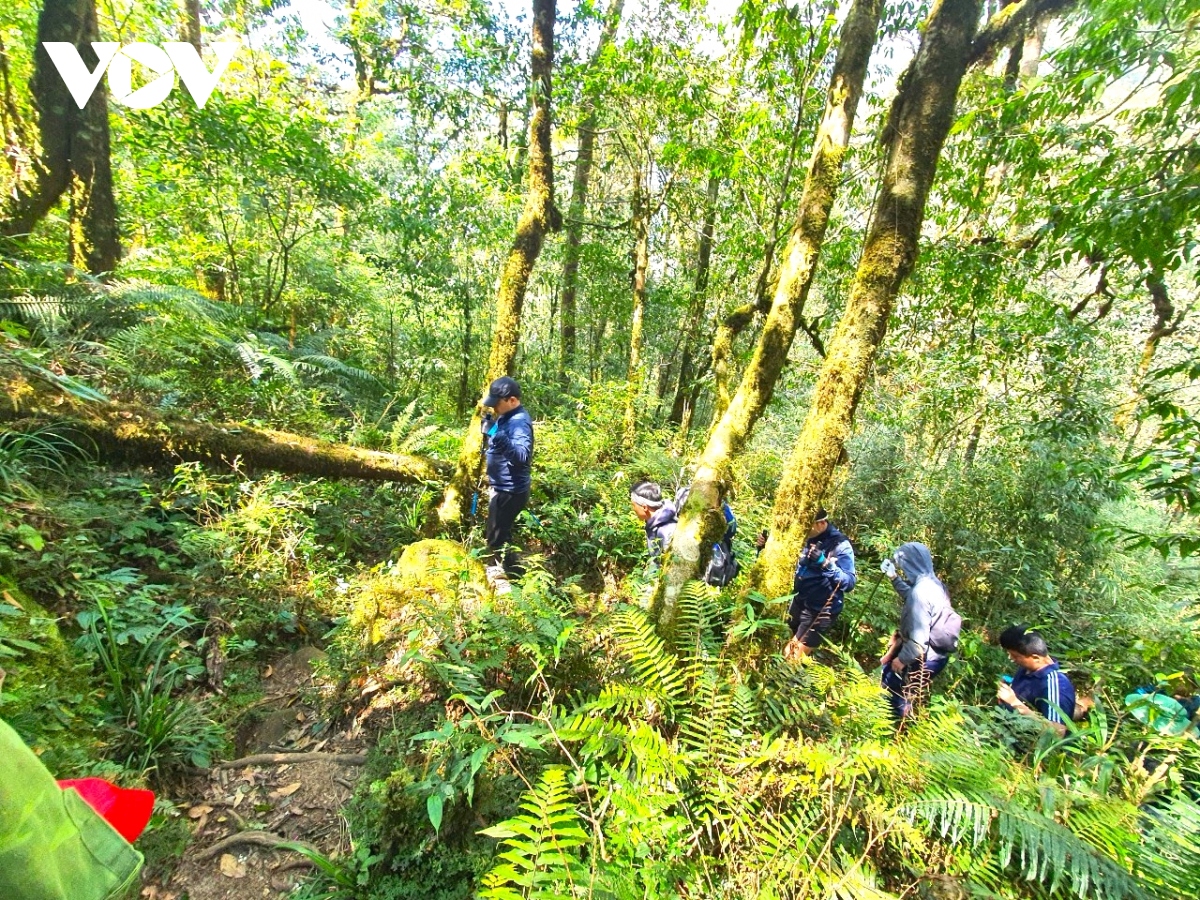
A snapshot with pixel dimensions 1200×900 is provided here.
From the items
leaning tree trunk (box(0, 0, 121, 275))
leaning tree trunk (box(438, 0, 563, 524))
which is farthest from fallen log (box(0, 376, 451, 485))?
leaning tree trunk (box(0, 0, 121, 275))

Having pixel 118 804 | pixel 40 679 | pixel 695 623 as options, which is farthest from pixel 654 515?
pixel 40 679

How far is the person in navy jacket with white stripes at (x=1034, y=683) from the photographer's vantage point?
3.53 meters

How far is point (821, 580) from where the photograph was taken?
473 centimetres

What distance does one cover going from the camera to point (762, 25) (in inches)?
207

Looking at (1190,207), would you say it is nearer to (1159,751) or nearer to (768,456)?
(1159,751)

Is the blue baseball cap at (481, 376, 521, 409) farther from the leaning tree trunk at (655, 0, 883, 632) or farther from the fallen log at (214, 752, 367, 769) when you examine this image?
the fallen log at (214, 752, 367, 769)

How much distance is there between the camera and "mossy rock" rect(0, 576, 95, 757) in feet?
7.16

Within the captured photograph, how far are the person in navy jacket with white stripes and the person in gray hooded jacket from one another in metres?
0.37

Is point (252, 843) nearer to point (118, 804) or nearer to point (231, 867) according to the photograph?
point (231, 867)

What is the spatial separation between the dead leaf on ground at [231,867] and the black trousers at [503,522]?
2699 millimetres

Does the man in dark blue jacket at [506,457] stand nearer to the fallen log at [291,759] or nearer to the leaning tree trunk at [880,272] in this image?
the fallen log at [291,759]

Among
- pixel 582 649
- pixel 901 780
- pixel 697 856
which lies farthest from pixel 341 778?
pixel 901 780

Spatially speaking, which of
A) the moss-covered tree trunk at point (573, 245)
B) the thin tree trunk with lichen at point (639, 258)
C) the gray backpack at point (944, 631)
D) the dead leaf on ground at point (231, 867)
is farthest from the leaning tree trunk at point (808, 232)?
the thin tree trunk with lichen at point (639, 258)

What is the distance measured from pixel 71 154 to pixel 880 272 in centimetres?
822
